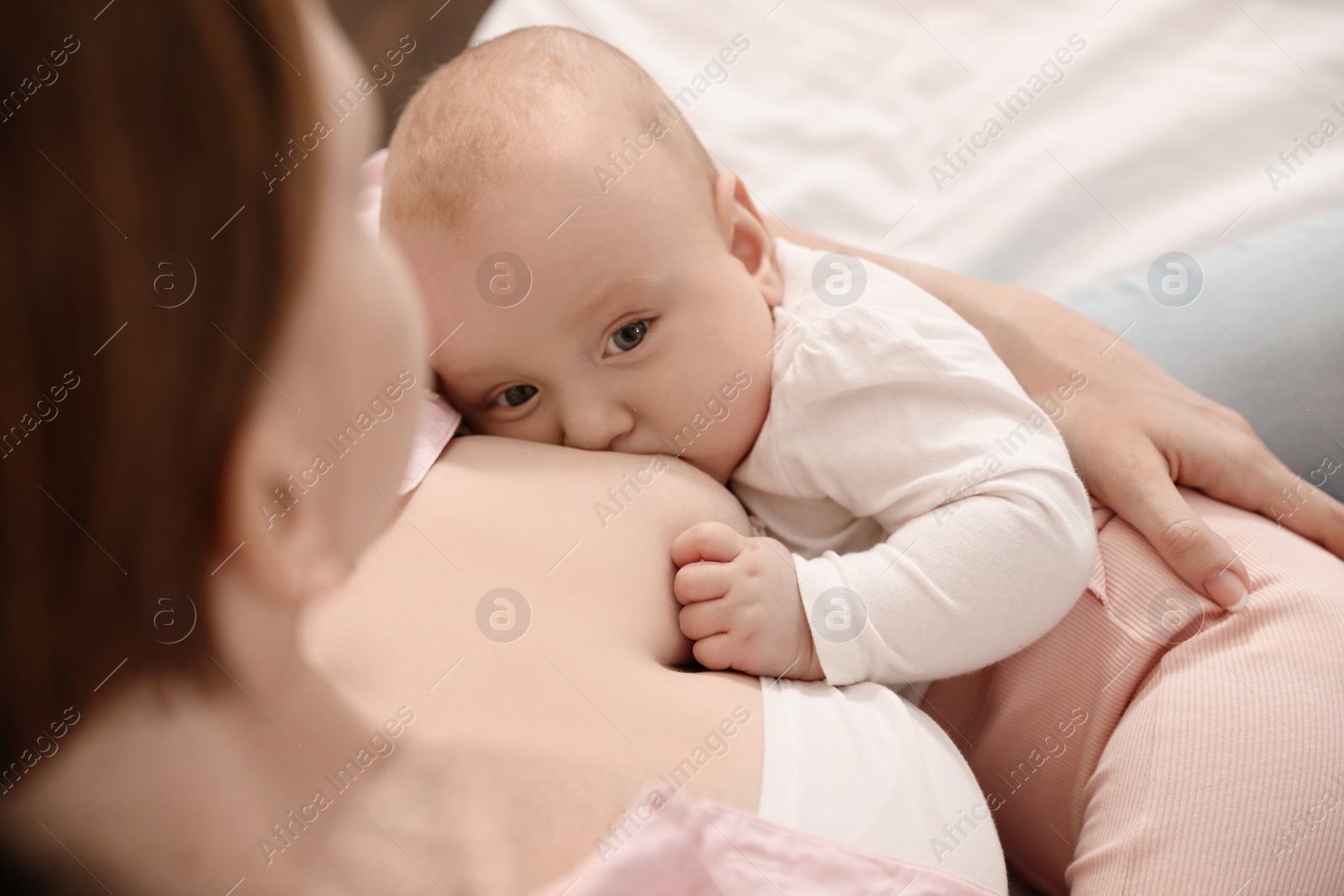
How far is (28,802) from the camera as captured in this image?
1.82ft

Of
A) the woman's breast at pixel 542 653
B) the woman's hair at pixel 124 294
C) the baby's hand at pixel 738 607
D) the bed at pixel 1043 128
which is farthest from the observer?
the bed at pixel 1043 128

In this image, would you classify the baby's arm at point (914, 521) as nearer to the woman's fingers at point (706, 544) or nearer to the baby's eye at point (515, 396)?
the woman's fingers at point (706, 544)

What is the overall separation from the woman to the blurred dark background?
1.73 metres

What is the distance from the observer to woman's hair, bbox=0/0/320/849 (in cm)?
43

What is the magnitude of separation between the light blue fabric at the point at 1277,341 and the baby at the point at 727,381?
1.23 ft

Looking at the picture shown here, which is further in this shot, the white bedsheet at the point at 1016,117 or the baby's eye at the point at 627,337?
the white bedsheet at the point at 1016,117

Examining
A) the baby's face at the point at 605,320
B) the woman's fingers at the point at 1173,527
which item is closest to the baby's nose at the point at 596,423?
the baby's face at the point at 605,320

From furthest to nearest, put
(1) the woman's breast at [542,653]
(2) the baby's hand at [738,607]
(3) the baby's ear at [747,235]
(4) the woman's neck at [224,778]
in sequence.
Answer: (3) the baby's ear at [747,235] → (2) the baby's hand at [738,607] → (1) the woman's breast at [542,653] → (4) the woman's neck at [224,778]

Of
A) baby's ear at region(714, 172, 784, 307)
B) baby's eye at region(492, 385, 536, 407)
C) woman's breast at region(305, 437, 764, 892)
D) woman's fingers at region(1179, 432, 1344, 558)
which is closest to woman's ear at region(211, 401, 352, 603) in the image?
woman's breast at region(305, 437, 764, 892)

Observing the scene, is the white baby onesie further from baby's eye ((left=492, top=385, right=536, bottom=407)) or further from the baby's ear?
baby's eye ((left=492, top=385, right=536, bottom=407))

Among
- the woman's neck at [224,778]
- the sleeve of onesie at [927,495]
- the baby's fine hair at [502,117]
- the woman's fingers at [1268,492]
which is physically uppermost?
the baby's fine hair at [502,117]

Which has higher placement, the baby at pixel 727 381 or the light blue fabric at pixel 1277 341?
the baby at pixel 727 381

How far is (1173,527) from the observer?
3.05 ft

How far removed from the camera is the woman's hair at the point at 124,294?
1.41ft
